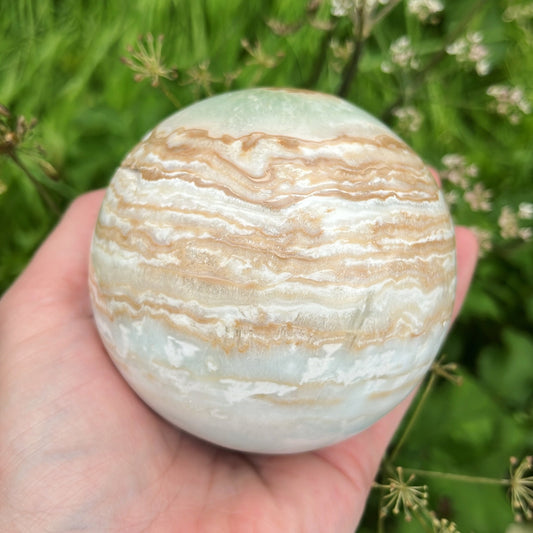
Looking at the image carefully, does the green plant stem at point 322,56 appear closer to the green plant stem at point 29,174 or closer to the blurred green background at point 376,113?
the blurred green background at point 376,113

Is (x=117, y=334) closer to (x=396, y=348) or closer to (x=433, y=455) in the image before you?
(x=396, y=348)

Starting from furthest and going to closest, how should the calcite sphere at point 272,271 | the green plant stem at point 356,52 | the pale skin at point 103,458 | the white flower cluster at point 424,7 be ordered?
the white flower cluster at point 424,7, the green plant stem at point 356,52, the pale skin at point 103,458, the calcite sphere at point 272,271

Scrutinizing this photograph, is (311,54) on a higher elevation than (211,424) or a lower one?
higher

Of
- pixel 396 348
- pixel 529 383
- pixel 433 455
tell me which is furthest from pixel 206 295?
pixel 529 383

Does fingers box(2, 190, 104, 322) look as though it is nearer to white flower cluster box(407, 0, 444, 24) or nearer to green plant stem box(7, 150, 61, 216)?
green plant stem box(7, 150, 61, 216)

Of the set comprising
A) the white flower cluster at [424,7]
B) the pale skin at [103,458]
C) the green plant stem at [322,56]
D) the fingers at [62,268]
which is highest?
the white flower cluster at [424,7]

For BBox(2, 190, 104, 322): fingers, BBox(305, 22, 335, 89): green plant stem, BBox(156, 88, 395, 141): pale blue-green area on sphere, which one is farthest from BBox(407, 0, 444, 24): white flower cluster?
BBox(2, 190, 104, 322): fingers

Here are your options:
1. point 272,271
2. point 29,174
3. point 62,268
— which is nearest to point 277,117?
point 272,271

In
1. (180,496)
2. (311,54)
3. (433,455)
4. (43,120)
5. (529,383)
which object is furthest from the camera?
(311,54)

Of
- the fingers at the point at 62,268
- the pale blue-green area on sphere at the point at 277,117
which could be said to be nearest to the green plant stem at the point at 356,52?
the pale blue-green area on sphere at the point at 277,117
